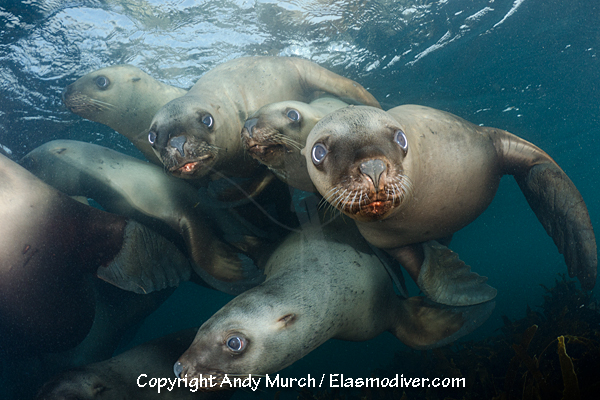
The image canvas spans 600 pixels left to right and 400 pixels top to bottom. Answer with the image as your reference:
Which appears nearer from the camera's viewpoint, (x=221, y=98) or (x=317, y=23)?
(x=221, y=98)

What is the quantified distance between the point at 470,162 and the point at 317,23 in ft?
16.7

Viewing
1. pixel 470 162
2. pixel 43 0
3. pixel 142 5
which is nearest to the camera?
pixel 470 162

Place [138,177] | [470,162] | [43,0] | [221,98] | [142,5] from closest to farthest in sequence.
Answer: [470,162] < [221,98] < [138,177] < [43,0] < [142,5]

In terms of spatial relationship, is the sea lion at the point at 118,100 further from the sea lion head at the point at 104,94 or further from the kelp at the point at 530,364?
the kelp at the point at 530,364

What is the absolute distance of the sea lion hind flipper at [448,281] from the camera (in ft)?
10.2

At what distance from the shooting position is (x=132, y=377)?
345 centimetres

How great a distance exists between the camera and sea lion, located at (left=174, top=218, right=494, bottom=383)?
2309 millimetres

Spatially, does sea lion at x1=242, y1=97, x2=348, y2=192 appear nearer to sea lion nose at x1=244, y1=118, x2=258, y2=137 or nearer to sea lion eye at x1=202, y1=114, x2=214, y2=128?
sea lion nose at x1=244, y1=118, x2=258, y2=137

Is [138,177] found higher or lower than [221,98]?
lower

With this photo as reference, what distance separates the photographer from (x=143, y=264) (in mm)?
3721

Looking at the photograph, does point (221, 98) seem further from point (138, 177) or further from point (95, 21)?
point (95, 21)

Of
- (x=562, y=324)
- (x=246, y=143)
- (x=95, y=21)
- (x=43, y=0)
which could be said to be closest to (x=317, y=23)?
(x=95, y=21)

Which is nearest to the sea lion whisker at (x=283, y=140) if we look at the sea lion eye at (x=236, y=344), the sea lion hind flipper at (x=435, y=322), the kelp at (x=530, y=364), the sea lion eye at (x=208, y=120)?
the sea lion eye at (x=208, y=120)

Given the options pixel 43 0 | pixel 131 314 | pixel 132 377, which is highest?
pixel 43 0
